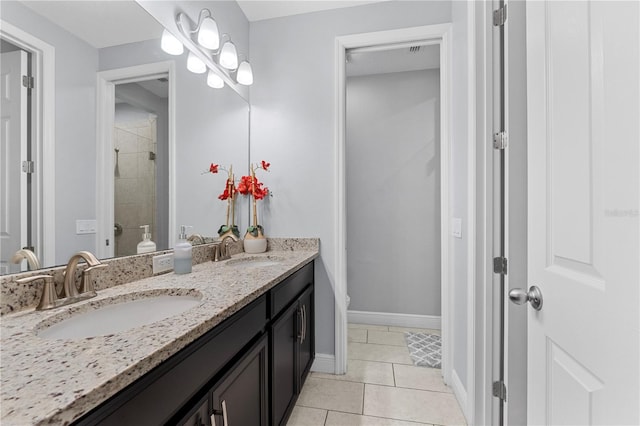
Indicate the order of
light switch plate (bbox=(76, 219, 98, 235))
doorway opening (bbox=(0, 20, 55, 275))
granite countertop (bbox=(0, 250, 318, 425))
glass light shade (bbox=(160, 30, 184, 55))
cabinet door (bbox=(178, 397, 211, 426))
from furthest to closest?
1. glass light shade (bbox=(160, 30, 184, 55))
2. light switch plate (bbox=(76, 219, 98, 235))
3. doorway opening (bbox=(0, 20, 55, 275))
4. cabinet door (bbox=(178, 397, 211, 426))
5. granite countertop (bbox=(0, 250, 318, 425))

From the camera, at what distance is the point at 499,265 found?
1382 mm

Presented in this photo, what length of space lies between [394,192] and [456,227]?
1170 mm

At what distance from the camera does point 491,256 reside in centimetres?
140


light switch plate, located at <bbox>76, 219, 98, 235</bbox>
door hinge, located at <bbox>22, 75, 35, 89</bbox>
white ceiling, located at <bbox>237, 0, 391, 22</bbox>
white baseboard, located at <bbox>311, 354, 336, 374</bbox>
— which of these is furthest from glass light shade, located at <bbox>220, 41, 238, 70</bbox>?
white baseboard, located at <bbox>311, 354, 336, 374</bbox>

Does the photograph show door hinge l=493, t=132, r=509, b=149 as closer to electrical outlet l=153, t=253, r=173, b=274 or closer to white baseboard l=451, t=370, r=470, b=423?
white baseboard l=451, t=370, r=470, b=423

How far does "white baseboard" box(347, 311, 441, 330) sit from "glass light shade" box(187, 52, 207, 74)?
2480mm

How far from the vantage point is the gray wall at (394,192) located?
9.34 ft

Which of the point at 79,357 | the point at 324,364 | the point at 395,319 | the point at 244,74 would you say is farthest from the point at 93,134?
the point at 395,319

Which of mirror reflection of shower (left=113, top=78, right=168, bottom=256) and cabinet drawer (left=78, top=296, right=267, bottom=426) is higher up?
mirror reflection of shower (left=113, top=78, right=168, bottom=256)

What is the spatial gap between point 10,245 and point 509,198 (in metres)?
1.75

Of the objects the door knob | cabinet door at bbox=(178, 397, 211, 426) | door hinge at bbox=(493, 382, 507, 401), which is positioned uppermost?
the door knob

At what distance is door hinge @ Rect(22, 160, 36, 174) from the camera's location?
848 millimetres

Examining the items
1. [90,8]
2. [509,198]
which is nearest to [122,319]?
[90,8]

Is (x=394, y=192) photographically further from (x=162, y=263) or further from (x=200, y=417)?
(x=200, y=417)
